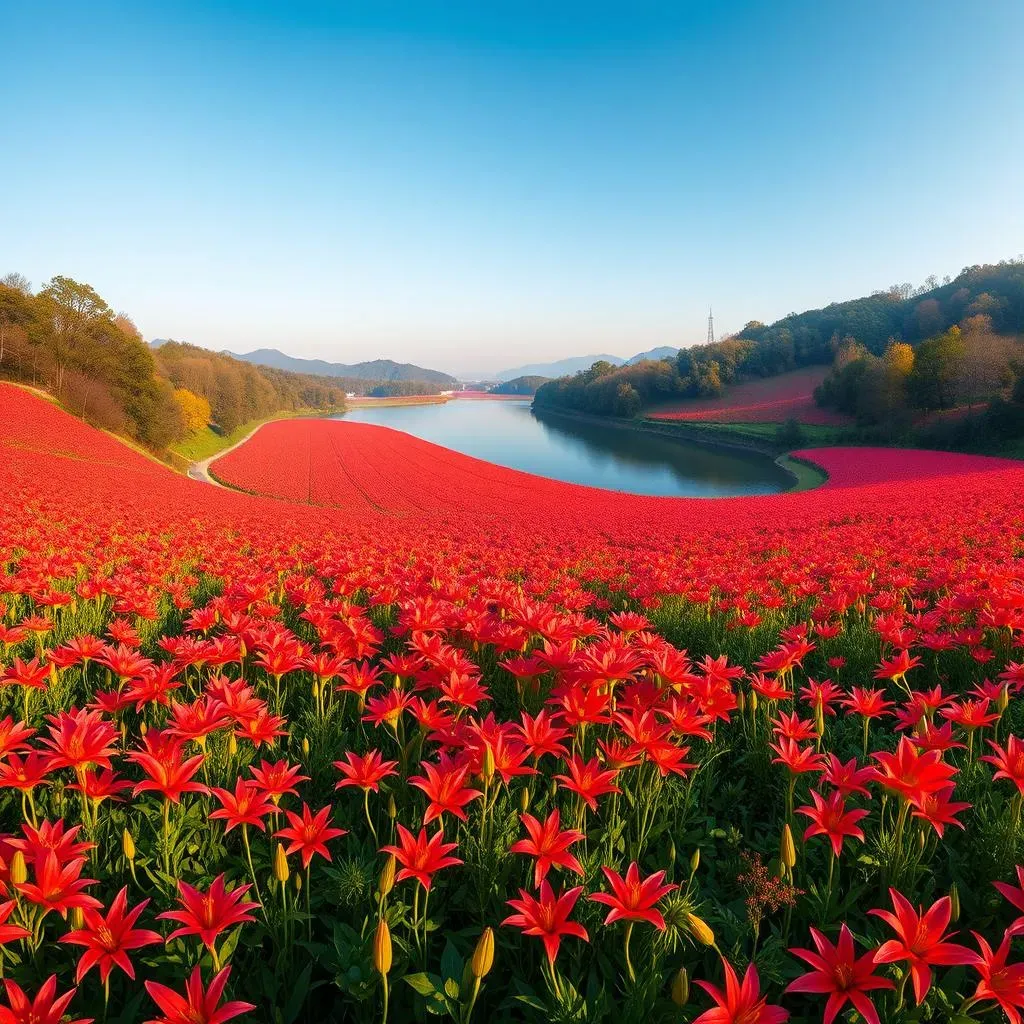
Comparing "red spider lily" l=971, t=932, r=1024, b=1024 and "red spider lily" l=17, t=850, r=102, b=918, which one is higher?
"red spider lily" l=17, t=850, r=102, b=918

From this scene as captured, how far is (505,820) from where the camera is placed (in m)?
2.01

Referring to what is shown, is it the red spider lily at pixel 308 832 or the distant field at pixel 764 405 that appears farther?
the distant field at pixel 764 405

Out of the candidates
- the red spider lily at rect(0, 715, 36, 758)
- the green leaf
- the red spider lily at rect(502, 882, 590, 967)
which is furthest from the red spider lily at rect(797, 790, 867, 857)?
the red spider lily at rect(0, 715, 36, 758)

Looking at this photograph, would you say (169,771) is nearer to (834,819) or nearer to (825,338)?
(834,819)

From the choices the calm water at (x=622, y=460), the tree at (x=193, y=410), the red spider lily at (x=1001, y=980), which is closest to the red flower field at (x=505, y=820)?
the red spider lily at (x=1001, y=980)

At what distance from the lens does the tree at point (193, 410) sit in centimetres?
5222

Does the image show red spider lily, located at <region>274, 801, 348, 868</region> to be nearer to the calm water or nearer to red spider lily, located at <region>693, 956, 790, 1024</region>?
red spider lily, located at <region>693, 956, 790, 1024</region>

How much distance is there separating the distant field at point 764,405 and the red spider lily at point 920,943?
6368 cm

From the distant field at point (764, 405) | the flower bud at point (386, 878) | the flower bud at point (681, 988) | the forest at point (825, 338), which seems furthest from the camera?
the forest at point (825, 338)

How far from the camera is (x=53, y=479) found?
1396cm

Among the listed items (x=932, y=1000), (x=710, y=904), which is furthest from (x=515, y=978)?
(x=932, y=1000)

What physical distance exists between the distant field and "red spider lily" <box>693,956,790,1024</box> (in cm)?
6400

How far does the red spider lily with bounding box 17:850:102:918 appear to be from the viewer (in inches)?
52.7

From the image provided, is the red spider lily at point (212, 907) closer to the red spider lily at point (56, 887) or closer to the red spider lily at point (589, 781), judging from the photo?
the red spider lily at point (56, 887)
